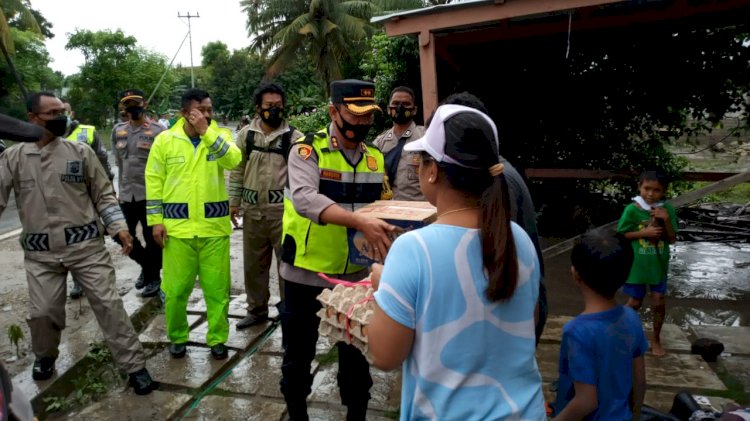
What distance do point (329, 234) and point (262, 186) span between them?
2.05 meters

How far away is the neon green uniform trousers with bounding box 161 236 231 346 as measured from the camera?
14.0ft

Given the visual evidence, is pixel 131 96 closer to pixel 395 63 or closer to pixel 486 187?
pixel 395 63

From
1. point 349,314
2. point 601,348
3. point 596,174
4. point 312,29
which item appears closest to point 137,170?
point 349,314

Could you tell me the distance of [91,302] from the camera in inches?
152

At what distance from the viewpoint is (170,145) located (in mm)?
4305

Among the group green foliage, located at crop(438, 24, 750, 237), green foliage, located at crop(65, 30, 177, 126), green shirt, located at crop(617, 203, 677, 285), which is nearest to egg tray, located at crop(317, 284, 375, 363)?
green shirt, located at crop(617, 203, 677, 285)

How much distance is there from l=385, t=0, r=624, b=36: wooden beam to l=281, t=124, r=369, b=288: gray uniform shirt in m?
2.65

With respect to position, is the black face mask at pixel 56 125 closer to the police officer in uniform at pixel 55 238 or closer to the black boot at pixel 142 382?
the police officer in uniform at pixel 55 238

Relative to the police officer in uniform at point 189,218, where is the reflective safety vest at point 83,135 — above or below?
above

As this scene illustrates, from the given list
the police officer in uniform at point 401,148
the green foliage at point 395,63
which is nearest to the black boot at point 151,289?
the police officer in uniform at point 401,148

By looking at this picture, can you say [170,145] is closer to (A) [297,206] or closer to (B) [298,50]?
(A) [297,206]

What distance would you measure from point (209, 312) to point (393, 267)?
3.20 meters

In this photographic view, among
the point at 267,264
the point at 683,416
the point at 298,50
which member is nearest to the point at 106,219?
the point at 267,264

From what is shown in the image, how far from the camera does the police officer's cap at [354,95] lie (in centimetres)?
292
